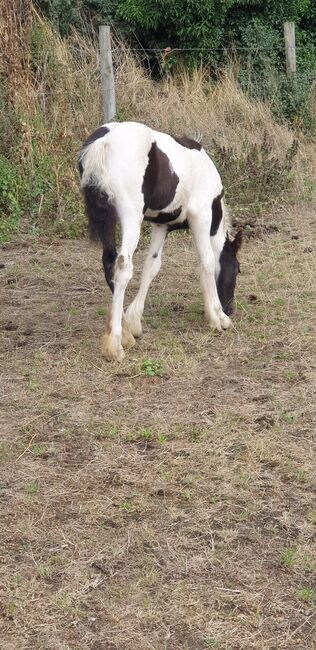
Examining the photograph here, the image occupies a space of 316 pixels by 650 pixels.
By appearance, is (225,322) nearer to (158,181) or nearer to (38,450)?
(158,181)

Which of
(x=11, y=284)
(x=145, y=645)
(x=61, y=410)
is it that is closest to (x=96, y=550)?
(x=145, y=645)

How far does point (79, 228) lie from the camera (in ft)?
31.0

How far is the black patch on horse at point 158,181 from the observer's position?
240 inches

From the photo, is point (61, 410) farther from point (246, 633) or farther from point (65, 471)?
point (246, 633)

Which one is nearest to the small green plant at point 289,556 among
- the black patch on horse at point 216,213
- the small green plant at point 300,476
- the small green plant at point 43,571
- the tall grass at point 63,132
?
the small green plant at point 300,476

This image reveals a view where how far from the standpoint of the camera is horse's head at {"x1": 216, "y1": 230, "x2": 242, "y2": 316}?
23.2 feet

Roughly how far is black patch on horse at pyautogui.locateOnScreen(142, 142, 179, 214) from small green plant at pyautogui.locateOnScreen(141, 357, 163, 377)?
3.49ft

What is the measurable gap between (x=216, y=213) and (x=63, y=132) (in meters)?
3.64

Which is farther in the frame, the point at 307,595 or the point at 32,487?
the point at 32,487

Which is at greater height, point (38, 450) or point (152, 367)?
point (38, 450)

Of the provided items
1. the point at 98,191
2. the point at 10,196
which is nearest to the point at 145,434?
the point at 98,191

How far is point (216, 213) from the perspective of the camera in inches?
273

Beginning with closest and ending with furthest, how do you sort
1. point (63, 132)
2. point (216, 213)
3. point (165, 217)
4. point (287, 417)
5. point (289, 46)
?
point (287, 417)
point (165, 217)
point (216, 213)
point (63, 132)
point (289, 46)

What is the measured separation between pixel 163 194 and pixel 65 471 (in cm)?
249
